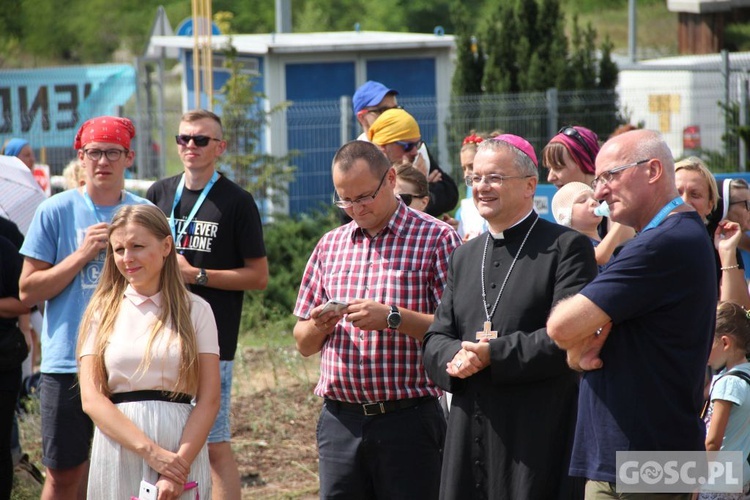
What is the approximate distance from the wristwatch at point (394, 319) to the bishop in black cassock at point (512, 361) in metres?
0.20

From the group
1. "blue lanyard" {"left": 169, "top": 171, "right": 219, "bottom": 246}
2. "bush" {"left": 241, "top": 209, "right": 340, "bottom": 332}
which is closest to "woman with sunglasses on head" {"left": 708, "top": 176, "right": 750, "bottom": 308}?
"blue lanyard" {"left": 169, "top": 171, "right": 219, "bottom": 246}

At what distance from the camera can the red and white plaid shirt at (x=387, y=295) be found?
4.65 m

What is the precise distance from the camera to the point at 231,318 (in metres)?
6.03

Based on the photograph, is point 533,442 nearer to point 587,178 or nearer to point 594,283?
point 594,283

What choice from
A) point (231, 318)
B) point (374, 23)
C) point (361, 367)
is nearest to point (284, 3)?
point (231, 318)

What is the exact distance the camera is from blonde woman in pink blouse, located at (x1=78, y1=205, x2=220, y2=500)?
453cm

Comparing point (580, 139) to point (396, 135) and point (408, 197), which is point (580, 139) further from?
point (396, 135)

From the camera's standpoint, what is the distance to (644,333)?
3.72 metres

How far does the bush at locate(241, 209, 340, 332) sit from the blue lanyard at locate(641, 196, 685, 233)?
8358 mm

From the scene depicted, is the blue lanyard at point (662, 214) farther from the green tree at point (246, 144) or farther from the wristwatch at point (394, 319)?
the green tree at point (246, 144)

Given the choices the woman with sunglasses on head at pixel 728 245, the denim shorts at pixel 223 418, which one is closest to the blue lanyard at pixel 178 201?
the denim shorts at pixel 223 418

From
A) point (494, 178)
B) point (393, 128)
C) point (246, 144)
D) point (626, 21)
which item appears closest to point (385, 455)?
point (494, 178)

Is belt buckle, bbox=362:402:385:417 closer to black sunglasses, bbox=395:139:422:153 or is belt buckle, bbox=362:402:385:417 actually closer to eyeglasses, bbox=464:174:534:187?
eyeglasses, bbox=464:174:534:187

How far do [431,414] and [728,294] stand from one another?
1.98m
